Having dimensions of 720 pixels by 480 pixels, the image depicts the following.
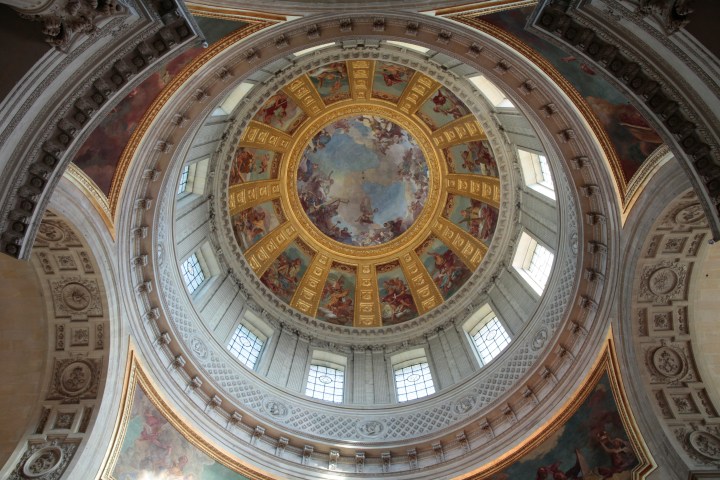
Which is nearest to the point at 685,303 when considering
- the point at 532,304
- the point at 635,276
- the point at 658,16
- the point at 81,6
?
the point at 635,276

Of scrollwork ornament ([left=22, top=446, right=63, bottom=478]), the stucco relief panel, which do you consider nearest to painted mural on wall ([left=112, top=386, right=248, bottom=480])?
scrollwork ornament ([left=22, top=446, right=63, bottom=478])

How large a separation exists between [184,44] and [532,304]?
14.7 metres

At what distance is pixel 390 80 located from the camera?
83.0 feet

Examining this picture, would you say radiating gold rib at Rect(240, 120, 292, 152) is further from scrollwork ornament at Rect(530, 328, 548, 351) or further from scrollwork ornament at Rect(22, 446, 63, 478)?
scrollwork ornament at Rect(22, 446, 63, 478)

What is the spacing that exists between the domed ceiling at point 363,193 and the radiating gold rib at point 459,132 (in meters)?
0.06

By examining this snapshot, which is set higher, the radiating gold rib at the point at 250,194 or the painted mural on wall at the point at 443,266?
the radiating gold rib at the point at 250,194

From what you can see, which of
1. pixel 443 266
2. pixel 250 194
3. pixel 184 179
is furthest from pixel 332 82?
pixel 443 266

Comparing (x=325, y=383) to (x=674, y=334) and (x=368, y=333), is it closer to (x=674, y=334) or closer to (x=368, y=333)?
(x=368, y=333)

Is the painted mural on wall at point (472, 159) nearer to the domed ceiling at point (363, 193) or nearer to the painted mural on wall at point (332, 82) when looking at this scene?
the domed ceiling at point (363, 193)

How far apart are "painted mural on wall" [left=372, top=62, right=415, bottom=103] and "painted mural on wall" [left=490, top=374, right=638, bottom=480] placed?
15627 mm

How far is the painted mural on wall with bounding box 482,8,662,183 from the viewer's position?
11.2 m

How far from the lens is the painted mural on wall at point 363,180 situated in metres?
28.9

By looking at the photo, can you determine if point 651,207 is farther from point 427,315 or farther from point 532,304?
point 427,315

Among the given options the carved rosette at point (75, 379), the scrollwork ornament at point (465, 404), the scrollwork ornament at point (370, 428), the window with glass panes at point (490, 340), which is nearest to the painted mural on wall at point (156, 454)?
the carved rosette at point (75, 379)
